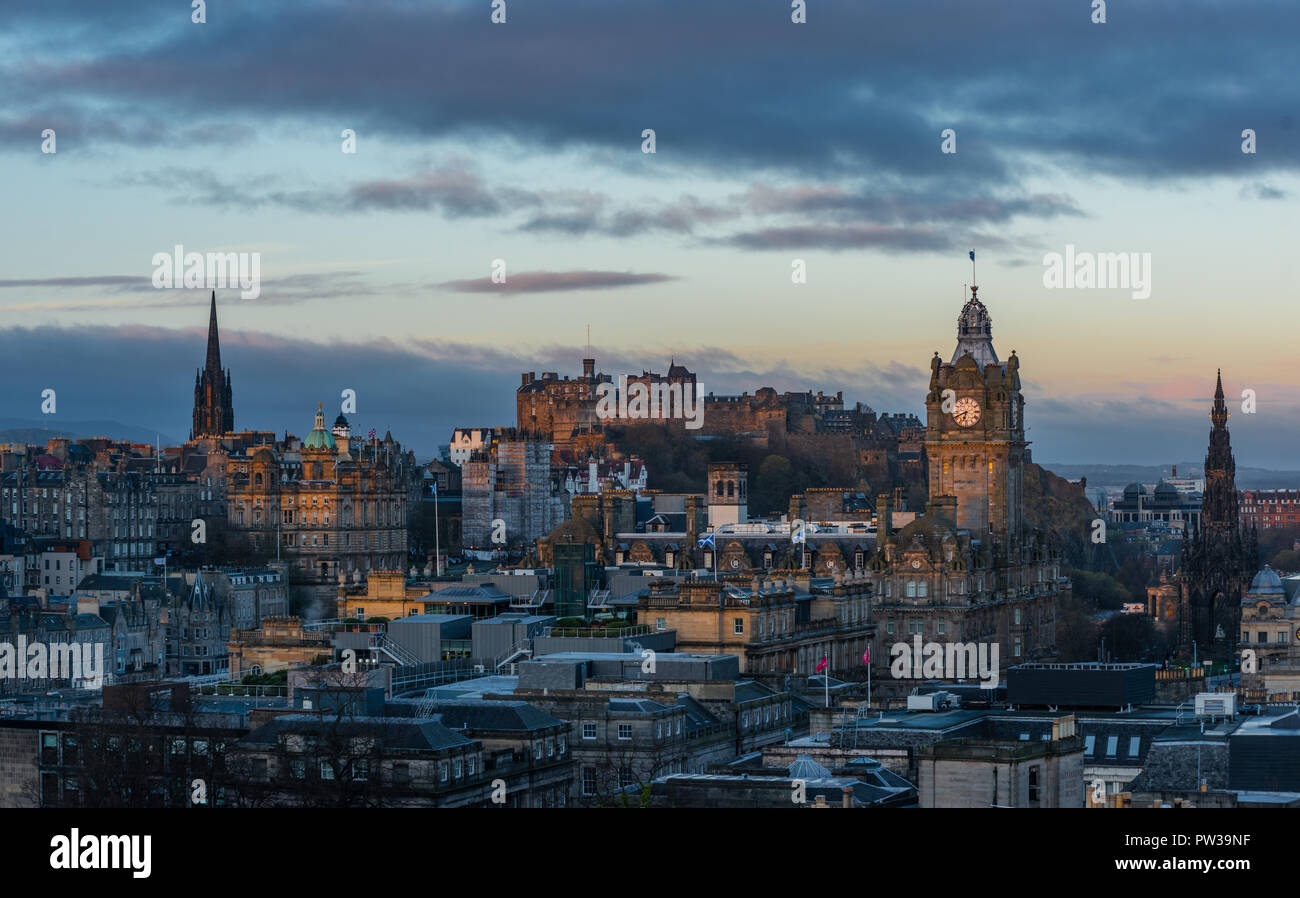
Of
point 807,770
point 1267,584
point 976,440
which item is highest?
point 976,440

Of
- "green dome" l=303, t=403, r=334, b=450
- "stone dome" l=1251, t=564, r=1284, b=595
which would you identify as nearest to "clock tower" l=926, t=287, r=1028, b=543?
"stone dome" l=1251, t=564, r=1284, b=595

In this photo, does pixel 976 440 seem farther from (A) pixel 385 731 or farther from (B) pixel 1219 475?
(A) pixel 385 731

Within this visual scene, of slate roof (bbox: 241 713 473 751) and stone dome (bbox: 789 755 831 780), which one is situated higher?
slate roof (bbox: 241 713 473 751)

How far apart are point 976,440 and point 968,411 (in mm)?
1409

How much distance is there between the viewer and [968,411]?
5246 inches

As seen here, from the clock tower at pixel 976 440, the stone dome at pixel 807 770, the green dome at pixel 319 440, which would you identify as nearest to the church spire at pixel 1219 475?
the clock tower at pixel 976 440

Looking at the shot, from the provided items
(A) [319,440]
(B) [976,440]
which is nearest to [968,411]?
(B) [976,440]

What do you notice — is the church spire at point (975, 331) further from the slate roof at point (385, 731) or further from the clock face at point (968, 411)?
the slate roof at point (385, 731)

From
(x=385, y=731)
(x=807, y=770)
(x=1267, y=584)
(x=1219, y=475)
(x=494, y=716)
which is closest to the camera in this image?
(x=807, y=770)

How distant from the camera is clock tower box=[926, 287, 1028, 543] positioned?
132875mm

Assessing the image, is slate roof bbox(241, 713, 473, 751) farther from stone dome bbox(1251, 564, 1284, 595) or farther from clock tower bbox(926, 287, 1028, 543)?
clock tower bbox(926, 287, 1028, 543)

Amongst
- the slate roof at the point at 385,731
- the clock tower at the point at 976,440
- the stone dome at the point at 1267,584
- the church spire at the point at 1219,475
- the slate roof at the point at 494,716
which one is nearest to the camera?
the slate roof at the point at 385,731

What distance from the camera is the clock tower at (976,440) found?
5231 inches
